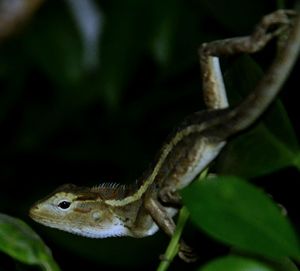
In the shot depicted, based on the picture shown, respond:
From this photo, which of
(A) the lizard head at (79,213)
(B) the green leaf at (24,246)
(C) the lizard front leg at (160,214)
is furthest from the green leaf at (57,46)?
(B) the green leaf at (24,246)

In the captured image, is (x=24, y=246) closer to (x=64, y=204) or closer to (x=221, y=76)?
(x=221, y=76)

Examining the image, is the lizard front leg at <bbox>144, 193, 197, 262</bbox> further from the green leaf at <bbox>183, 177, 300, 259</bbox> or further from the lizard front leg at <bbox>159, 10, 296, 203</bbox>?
the green leaf at <bbox>183, 177, 300, 259</bbox>

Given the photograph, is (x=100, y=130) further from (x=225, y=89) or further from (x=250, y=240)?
(x=250, y=240)

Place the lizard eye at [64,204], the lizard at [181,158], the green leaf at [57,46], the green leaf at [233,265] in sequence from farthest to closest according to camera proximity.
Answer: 1. the green leaf at [57,46]
2. the lizard eye at [64,204]
3. the lizard at [181,158]
4. the green leaf at [233,265]

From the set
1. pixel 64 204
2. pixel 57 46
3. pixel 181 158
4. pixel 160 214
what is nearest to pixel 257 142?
pixel 181 158

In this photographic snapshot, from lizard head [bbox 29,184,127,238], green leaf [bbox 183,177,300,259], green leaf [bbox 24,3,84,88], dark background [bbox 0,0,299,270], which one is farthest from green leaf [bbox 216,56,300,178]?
green leaf [bbox 24,3,84,88]

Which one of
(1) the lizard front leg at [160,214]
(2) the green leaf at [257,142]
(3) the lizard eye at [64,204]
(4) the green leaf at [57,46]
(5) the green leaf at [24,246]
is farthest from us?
(4) the green leaf at [57,46]

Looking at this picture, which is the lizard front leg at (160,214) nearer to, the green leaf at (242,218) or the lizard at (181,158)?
the lizard at (181,158)
